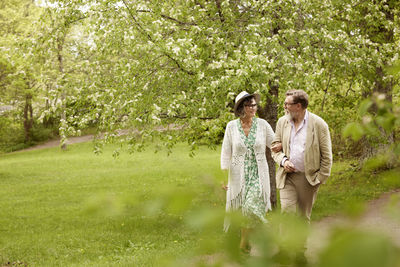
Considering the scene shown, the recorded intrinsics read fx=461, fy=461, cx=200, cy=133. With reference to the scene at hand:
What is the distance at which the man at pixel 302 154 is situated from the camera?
18.0 feet

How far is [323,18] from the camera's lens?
9719mm

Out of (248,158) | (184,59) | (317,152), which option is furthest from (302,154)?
(184,59)

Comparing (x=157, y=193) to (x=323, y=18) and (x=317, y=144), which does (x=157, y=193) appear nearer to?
(x=317, y=144)

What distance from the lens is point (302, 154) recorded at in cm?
553

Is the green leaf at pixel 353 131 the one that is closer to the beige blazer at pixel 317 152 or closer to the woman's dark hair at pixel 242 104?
the beige blazer at pixel 317 152

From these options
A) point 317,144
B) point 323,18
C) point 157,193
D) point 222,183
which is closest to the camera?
point 157,193

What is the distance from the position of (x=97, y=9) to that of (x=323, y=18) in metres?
4.66

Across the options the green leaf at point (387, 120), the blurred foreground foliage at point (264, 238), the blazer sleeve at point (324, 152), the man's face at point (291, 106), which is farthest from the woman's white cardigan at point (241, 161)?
the blurred foreground foliage at point (264, 238)

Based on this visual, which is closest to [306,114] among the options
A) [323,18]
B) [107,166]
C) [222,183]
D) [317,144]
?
[317,144]

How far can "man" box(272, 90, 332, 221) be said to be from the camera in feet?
18.0

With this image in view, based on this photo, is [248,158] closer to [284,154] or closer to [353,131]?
[284,154]

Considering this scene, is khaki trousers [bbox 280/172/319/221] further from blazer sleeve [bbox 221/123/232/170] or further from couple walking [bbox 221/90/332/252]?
blazer sleeve [bbox 221/123/232/170]

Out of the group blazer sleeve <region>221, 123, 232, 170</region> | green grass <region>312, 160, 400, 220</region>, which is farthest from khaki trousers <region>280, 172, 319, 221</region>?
green grass <region>312, 160, 400, 220</region>

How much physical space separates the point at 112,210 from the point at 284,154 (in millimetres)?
4367
